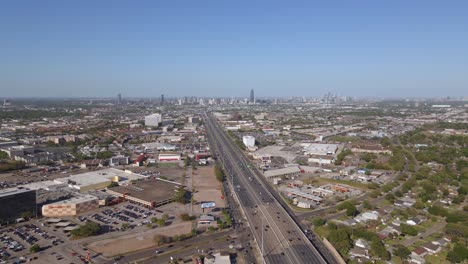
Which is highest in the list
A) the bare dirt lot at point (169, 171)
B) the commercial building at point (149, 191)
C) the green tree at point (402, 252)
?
the green tree at point (402, 252)

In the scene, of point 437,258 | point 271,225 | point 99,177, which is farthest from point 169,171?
point 437,258

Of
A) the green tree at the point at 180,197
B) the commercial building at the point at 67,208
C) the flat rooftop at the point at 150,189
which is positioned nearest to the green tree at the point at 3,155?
the flat rooftop at the point at 150,189

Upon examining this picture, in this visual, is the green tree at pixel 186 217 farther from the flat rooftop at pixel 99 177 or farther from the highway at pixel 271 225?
the flat rooftop at pixel 99 177

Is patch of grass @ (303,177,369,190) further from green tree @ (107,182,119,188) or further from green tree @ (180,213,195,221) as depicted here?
green tree @ (107,182,119,188)

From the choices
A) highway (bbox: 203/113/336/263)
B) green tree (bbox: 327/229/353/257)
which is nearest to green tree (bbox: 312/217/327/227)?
highway (bbox: 203/113/336/263)

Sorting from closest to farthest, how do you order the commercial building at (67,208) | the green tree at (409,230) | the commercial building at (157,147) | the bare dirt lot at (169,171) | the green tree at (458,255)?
the green tree at (458,255) < the green tree at (409,230) < the commercial building at (67,208) < the bare dirt lot at (169,171) < the commercial building at (157,147)

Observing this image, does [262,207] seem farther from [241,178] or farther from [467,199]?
[467,199]

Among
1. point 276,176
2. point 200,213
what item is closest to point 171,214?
point 200,213
